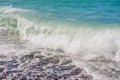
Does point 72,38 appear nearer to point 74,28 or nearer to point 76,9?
point 74,28

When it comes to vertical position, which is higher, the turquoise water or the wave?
the turquoise water

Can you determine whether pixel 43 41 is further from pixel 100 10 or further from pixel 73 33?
pixel 100 10

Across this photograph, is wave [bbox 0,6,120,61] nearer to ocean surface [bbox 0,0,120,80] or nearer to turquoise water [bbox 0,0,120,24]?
ocean surface [bbox 0,0,120,80]

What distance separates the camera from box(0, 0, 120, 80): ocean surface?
383 inches

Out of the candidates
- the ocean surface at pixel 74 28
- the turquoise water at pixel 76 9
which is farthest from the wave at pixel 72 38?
the turquoise water at pixel 76 9

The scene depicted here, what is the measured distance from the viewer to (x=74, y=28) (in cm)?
1334

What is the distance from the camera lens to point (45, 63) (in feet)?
30.8

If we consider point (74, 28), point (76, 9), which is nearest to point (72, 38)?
point (74, 28)

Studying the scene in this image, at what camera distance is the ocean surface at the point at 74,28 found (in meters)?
9.73

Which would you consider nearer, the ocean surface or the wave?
the ocean surface

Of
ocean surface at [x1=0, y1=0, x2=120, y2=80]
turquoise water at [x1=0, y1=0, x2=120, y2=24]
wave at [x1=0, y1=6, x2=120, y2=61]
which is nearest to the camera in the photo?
ocean surface at [x1=0, y1=0, x2=120, y2=80]

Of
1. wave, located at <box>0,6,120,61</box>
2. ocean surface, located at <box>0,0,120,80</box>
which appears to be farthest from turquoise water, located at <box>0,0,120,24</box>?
wave, located at <box>0,6,120,61</box>

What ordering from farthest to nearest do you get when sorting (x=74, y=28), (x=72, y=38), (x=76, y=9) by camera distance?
(x=76, y=9) < (x=74, y=28) < (x=72, y=38)

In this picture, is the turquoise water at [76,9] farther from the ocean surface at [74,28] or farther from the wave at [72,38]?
the wave at [72,38]
